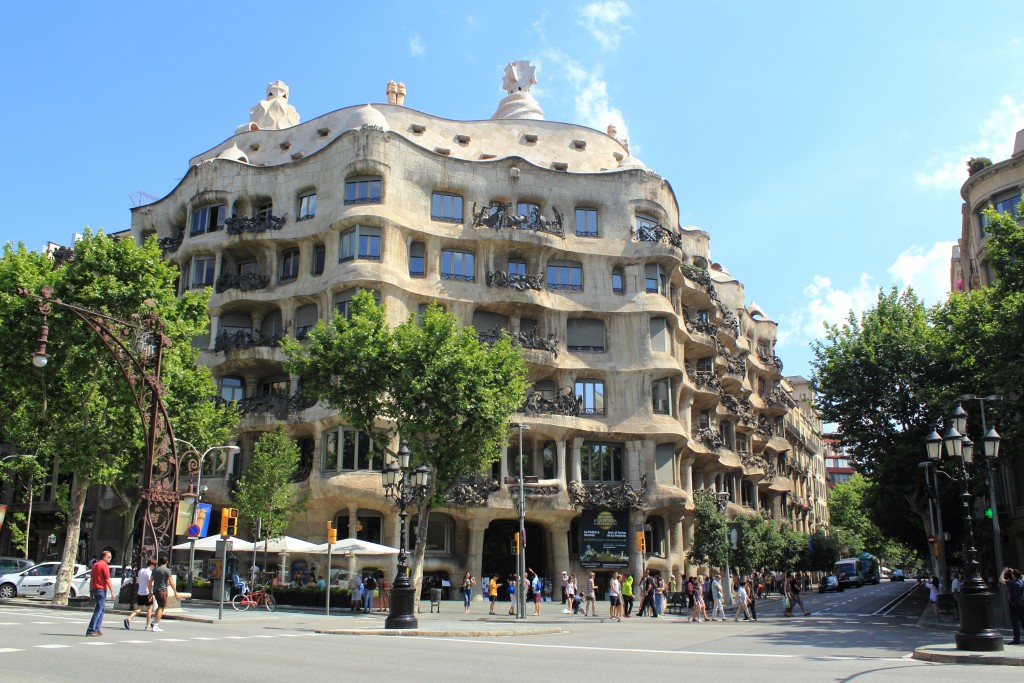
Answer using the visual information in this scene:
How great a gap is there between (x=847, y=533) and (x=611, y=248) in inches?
2481

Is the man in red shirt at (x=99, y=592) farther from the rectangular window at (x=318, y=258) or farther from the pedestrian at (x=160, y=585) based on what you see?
the rectangular window at (x=318, y=258)

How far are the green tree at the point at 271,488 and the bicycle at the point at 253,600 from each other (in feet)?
10.7

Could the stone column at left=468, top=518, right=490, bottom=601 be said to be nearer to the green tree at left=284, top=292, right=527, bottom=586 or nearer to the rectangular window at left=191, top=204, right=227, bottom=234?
the green tree at left=284, top=292, right=527, bottom=586

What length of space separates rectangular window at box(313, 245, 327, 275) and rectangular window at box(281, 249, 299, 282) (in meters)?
1.29

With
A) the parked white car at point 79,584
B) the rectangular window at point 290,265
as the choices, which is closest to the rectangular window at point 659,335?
the rectangular window at point 290,265

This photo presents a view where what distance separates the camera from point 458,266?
43875 mm

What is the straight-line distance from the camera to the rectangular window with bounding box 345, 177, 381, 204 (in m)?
42.4

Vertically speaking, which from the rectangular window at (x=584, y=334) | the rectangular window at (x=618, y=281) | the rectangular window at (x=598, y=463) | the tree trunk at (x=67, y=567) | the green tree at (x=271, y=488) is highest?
the rectangular window at (x=618, y=281)

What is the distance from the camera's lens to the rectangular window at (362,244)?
1624 inches

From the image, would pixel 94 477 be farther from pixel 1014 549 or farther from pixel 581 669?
pixel 1014 549

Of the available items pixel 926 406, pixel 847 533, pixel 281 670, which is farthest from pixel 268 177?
pixel 847 533

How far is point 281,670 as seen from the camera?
12.6 meters

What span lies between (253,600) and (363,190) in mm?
20363

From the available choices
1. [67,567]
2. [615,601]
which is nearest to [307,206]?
[67,567]
